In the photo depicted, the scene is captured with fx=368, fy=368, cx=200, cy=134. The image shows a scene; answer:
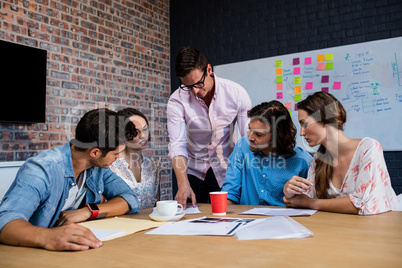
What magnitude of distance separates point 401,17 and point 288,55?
1040 mm

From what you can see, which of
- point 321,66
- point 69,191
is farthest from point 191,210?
Answer: point 321,66

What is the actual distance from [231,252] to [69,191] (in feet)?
2.71

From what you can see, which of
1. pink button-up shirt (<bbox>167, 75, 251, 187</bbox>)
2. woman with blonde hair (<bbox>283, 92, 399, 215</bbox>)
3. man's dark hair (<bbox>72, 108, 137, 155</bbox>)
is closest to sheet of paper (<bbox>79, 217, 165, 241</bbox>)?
man's dark hair (<bbox>72, 108, 137, 155</bbox>)

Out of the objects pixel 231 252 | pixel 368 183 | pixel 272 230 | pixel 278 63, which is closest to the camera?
pixel 231 252

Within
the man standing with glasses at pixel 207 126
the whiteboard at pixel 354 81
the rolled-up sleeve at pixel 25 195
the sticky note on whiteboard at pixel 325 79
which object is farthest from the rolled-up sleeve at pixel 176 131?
the sticky note on whiteboard at pixel 325 79

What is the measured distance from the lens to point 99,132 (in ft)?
4.62

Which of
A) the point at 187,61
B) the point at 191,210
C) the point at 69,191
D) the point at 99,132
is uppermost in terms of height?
the point at 187,61

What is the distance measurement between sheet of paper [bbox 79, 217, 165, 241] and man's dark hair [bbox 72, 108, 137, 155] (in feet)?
0.86

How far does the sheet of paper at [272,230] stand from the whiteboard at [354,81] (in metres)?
2.50

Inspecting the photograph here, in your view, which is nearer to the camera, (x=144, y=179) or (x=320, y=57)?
(x=144, y=179)

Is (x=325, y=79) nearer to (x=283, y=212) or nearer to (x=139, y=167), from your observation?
(x=139, y=167)

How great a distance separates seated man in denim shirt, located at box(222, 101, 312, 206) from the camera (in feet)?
6.59

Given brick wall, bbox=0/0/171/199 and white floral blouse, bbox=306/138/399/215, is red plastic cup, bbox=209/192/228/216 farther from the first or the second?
brick wall, bbox=0/0/171/199

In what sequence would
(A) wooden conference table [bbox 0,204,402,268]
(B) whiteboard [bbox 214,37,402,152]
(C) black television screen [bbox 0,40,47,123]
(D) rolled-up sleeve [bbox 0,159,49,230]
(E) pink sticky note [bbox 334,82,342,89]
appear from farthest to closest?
(E) pink sticky note [bbox 334,82,342,89] < (B) whiteboard [bbox 214,37,402,152] < (C) black television screen [bbox 0,40,47,123] < (D) rolled-up sleeve [bbox 0,159,49,230] < (A) wooden conference table [bbox 0,204,402,268]
